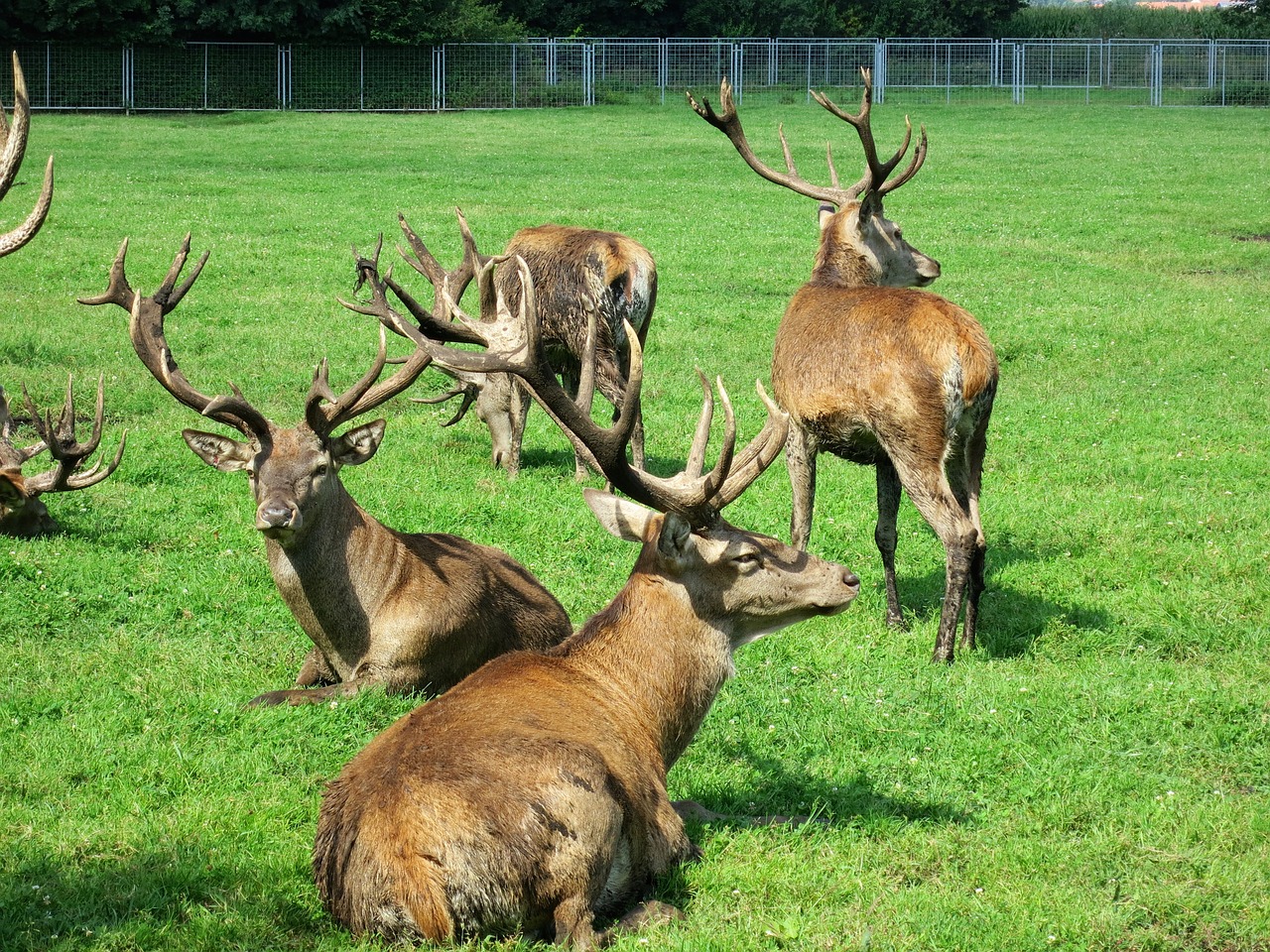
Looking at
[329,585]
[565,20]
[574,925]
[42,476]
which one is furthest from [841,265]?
[565,20]

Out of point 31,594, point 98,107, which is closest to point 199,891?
point 31,594

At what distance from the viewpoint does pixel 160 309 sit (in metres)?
8.12

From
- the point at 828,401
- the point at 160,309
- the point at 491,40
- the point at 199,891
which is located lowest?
the point at 199,891

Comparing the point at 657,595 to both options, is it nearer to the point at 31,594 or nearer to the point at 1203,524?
the point at 31,594

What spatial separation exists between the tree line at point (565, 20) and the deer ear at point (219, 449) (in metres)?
39.2

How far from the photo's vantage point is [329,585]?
7.30 meters

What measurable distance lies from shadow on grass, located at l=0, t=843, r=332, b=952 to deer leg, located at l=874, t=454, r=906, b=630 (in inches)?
174

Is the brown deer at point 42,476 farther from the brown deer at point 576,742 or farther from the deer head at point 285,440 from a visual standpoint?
the brown deer at point 576,742

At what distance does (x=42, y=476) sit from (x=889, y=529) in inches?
217

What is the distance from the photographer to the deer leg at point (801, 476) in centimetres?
888

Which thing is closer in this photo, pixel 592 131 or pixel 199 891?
pixel 199 891

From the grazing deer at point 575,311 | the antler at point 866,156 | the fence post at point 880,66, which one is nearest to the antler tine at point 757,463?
the antler at point 866,156

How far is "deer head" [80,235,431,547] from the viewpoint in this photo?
7020 millimetres

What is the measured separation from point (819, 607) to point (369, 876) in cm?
217
